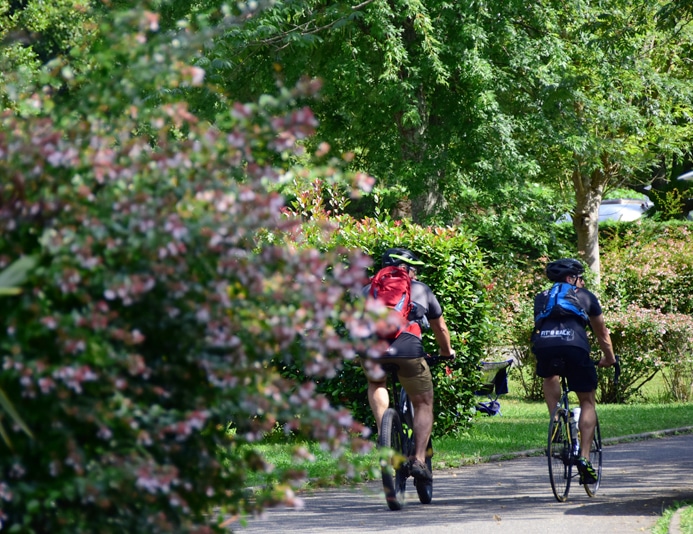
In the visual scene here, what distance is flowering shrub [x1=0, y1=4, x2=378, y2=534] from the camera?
3.20 meters

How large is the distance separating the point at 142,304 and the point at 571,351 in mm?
6030

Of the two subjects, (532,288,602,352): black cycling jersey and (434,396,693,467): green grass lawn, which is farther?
(434,396,693,467): green grass lawn

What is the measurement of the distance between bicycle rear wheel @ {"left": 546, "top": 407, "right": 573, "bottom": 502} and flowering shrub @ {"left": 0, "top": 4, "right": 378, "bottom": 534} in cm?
552

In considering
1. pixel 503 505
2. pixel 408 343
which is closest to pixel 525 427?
pixel 503 505

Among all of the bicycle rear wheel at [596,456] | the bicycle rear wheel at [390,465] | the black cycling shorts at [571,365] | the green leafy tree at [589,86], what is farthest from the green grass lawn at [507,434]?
the green leafy tree at [589,86]

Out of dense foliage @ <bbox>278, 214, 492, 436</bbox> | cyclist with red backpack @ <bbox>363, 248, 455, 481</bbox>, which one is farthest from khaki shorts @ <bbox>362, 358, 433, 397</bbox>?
dense foliage @ <bbox>278, 214, 492, 436</bbox>

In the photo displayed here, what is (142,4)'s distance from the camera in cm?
357

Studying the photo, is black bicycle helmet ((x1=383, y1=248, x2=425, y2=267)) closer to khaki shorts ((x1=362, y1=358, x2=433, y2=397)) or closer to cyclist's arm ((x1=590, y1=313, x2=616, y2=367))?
khaki shorts ((x1=362, y1=358, x2=433, y2=397))

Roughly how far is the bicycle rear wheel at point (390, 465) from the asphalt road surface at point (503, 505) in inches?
4.5

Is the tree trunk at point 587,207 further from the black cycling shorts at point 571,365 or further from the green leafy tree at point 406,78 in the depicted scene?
the black cycling shorts at point 571,365

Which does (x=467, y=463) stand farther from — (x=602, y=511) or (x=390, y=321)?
(x=390, y=321)

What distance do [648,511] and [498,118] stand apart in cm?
1083

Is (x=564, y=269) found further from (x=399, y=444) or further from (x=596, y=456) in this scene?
(x=399, y=444)

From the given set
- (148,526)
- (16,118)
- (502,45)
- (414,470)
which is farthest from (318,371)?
(502,45)
